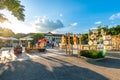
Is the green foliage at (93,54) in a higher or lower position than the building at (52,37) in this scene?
lower

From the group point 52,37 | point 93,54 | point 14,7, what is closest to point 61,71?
point 93,54

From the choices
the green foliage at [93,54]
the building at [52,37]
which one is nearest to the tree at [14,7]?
the green foliage at [93,54]

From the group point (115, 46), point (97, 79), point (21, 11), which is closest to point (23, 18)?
point (21, 11)

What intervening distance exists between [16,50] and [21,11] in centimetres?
1122

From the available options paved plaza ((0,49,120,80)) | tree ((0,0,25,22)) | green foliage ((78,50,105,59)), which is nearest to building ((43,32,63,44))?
green foliage ((78,50,105,59))

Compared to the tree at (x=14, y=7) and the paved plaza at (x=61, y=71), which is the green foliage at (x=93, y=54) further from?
the tree at (x=14, y=7)

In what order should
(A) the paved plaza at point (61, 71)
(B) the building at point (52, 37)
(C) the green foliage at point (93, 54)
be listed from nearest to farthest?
1. (A) the paved plaza at point (61, 71)
2. (C) the green foliage at point (93, 54)
3. (B) the building at point (52, 37)

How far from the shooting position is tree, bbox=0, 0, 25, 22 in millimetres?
13769

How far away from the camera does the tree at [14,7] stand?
13.8m

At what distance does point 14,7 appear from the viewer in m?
14.3

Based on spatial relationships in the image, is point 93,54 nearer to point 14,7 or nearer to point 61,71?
point 61,71

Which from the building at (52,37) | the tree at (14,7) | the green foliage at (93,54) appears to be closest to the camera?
the tree at (14,7)

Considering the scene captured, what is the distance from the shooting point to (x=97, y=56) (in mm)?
15727

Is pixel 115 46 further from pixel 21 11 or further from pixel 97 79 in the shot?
pixel 97 79
